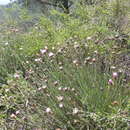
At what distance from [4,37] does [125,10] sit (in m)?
1.79

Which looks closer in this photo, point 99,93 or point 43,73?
point 99,93

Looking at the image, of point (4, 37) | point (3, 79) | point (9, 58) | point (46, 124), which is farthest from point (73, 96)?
point (4, 37)

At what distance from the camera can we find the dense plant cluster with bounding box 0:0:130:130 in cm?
195

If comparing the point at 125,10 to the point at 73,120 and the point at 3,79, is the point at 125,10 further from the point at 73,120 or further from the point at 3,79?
the point at 73,120

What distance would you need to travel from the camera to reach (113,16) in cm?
401

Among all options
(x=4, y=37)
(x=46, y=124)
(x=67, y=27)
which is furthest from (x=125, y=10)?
(x=46, y=124)

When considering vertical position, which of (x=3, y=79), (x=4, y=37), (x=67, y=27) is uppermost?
(x=67, y=27)

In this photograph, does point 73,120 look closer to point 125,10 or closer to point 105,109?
point 105,109

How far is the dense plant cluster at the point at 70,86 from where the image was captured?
195cm

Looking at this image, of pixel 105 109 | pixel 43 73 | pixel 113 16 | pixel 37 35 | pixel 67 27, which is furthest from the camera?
pixel 113 16

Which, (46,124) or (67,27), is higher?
(67,27)

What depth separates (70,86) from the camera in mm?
2264

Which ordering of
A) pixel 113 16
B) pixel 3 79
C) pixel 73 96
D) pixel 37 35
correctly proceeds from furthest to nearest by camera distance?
pixel 113 16 < pixel 37 35 < pixel 3 79 < pixel 73 96

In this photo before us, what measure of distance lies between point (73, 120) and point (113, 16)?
2.39 meters
